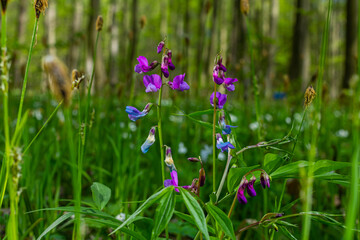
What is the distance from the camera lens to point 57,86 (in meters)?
0.47

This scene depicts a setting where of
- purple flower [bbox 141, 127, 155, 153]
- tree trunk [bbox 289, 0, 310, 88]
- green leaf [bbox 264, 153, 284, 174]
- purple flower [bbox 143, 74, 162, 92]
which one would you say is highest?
tree trunk [bbox 289, 0, 310, 88]

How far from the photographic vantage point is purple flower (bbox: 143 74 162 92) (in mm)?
876

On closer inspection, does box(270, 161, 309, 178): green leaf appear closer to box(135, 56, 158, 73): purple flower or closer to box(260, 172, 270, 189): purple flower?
box(260, 172, 270, 189): purple flower

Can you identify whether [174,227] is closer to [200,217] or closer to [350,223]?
[200,217]

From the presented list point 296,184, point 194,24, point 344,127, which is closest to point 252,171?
point 296,184

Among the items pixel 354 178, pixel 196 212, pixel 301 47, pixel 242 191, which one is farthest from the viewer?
pixel 301 47

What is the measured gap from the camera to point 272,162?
32.1 inches

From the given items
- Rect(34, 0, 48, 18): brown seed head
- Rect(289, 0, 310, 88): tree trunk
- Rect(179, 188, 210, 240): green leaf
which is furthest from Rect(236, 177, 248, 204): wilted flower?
Rect(289, 0, 310, 88): tree trunk

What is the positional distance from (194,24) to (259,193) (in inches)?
1091

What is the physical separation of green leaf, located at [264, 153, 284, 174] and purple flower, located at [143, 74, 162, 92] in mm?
319

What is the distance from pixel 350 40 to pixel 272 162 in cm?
814

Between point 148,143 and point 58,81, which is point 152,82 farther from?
point 58,81

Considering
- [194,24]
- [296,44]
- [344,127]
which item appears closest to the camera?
[344,127]

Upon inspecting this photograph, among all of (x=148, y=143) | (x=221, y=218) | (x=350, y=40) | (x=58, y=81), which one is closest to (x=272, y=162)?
(x=221, y=218)
